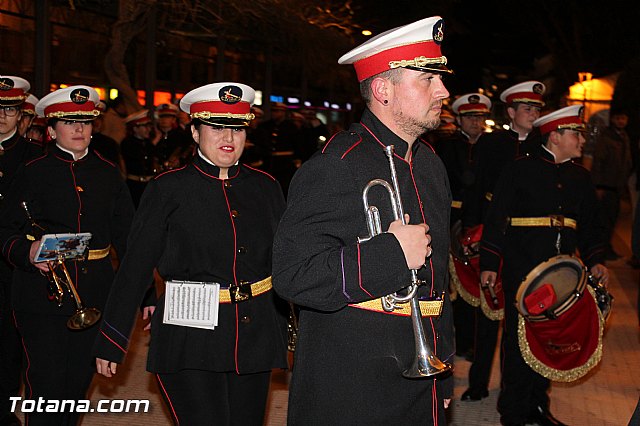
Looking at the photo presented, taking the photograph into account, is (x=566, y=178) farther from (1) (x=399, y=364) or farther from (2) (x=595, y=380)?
(1) (x=399, y=364)

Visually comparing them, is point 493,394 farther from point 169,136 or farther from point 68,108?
point 169,136

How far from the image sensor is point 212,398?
4.62 m

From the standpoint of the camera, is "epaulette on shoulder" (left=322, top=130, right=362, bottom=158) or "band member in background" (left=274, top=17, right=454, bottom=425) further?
"epaulette on shoulder" (left=322, top=130, right=362, bottom=158)

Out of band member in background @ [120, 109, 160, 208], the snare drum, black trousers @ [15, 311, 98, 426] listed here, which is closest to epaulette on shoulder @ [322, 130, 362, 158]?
black trousers @ [15, 311, 98, 426]

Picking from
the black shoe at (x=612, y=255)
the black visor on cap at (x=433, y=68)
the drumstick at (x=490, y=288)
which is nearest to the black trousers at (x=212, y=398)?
the black visor on cap at (x=433, y=68)

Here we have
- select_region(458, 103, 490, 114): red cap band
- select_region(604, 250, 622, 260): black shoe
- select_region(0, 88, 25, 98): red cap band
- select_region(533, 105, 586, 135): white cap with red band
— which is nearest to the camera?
select_region(533, 105, 586, 135): white cap with red band

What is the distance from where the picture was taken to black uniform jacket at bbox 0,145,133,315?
5.56 m

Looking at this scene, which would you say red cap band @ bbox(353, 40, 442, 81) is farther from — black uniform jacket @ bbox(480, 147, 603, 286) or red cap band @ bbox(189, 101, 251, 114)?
black uniform jacket @ bbox(480, 147, 603, 286)

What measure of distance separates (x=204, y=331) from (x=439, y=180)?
151 centimetres

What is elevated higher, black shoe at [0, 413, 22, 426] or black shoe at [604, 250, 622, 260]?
black shoe at [604, 250, 622, 260]

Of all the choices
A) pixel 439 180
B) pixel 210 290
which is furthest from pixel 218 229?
pixel 439 180

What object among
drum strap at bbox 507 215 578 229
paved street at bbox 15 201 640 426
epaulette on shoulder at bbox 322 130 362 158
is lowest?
paved street at bbox 15 201 640 426

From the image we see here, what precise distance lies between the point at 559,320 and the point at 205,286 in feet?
9.18

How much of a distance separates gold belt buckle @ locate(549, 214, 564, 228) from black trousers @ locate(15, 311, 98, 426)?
3.14 meters
